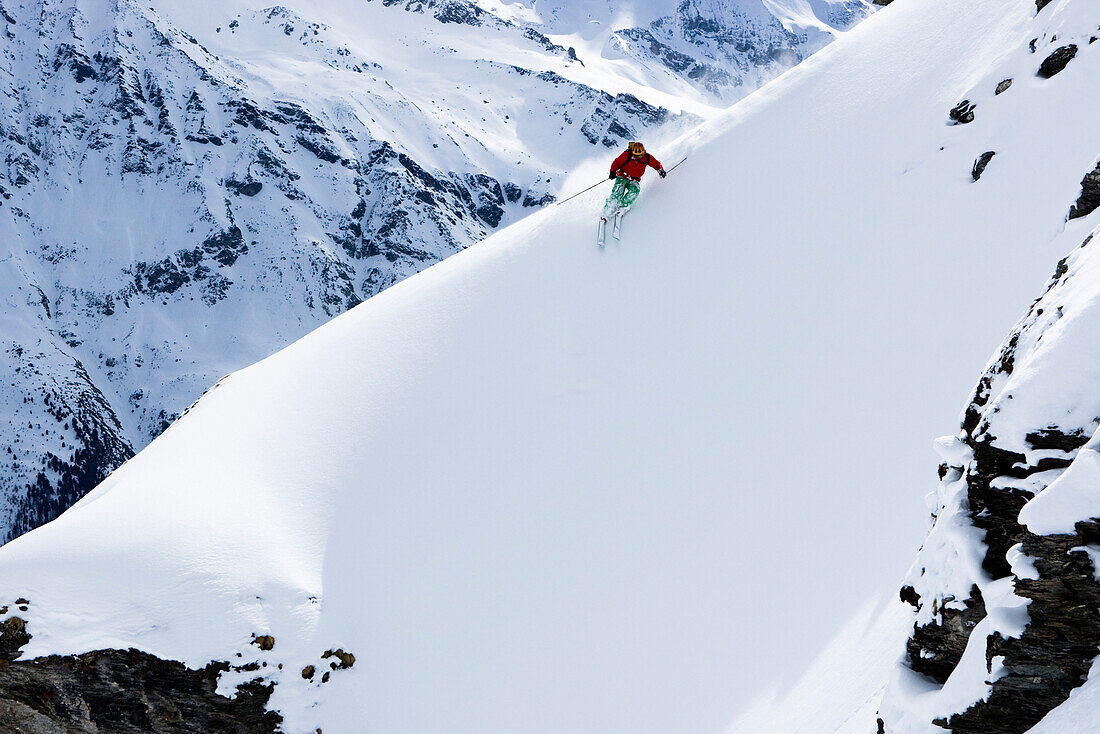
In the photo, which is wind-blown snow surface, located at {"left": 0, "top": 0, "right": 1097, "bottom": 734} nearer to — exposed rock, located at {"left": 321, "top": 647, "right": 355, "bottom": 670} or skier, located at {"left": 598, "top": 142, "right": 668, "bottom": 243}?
exposed rock, located at {"left": 321, "top": 647, "right": 355, "bottom": 670}

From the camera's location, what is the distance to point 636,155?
63.0 ft

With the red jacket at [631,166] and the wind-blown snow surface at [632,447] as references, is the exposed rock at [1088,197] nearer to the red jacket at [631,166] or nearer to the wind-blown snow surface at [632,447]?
the wind-blown snow surface at [632,447]

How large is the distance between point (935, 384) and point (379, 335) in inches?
507

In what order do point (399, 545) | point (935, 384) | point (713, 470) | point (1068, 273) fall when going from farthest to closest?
1. point (399, 545)
2. point (713, 470)
3. point (935, 384)
4. point (1068, 273)

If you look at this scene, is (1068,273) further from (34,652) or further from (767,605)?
(34,652)

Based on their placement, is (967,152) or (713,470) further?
(967,152)

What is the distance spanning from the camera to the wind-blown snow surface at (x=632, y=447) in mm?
12531

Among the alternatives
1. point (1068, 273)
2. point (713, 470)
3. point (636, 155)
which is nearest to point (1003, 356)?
point (1068, 273)

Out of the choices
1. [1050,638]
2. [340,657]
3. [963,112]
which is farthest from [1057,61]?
[340,657]

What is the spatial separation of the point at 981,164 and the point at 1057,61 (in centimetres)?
256

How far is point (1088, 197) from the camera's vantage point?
10.5 meters

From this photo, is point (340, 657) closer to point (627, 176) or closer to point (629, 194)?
point (629, 194)

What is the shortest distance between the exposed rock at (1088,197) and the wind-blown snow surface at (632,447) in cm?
80

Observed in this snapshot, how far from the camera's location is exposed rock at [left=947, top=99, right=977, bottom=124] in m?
17.0
